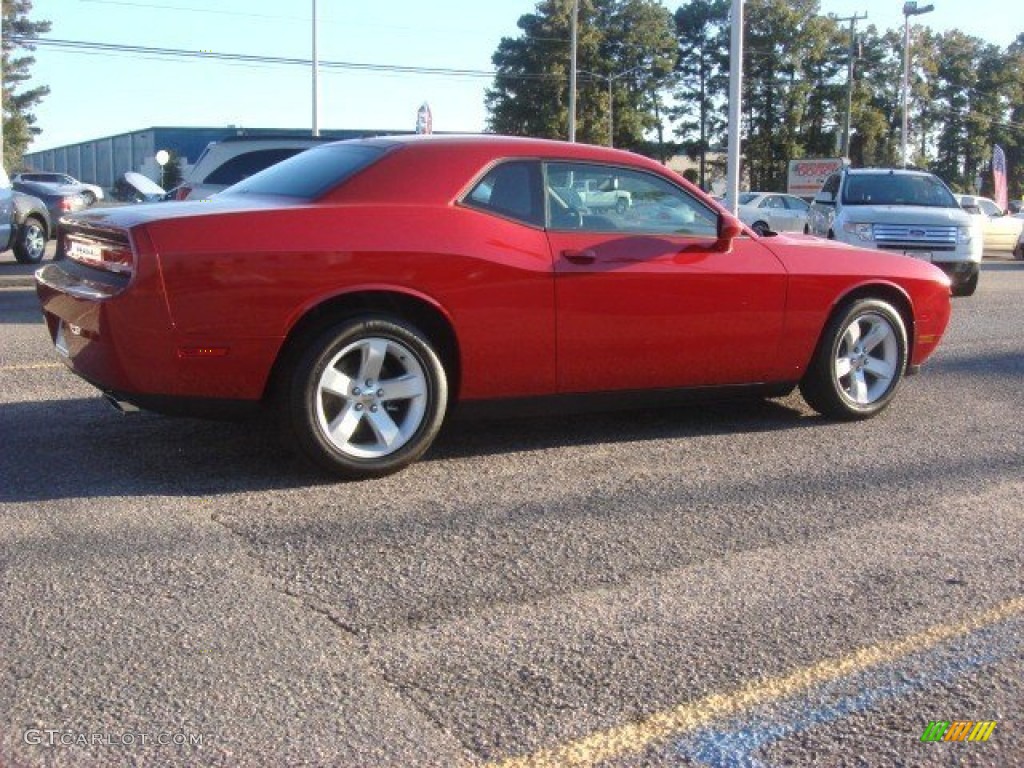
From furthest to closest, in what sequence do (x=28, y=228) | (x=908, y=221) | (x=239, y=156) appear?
(x=28, y=228) < (x=908, y=221) < (x=239, y=156)

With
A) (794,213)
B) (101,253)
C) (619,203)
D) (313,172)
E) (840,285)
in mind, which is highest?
(794,213)

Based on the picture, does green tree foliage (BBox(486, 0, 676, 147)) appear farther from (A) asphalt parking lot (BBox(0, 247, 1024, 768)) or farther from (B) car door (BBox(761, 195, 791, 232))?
(A) asphalt parking lot (BBox(0, 247, 1024, 768))

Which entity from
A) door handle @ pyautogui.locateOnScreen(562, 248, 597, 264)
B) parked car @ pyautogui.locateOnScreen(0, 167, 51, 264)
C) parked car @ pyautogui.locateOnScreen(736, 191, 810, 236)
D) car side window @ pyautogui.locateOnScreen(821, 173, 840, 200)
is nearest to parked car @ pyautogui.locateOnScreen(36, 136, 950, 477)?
door handle @ pyautogui.locateOnScreen(562, 248, 597, 264)

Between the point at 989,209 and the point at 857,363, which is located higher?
the point at 989,209

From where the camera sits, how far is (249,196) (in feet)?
17.6

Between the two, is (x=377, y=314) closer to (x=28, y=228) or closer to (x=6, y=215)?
(x=6, y=215)

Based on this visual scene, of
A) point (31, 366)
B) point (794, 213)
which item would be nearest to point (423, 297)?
point (31, 366)

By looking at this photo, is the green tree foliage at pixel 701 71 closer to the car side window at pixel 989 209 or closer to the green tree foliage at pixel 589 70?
the green tree foliage at pixel 589 70

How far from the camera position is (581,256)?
5277 millimetres

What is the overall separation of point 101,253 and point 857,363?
4026 mm

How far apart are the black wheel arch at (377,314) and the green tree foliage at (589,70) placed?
53.5m

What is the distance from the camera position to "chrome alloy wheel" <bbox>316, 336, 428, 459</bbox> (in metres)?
4.82

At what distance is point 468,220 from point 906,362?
2.93 metres

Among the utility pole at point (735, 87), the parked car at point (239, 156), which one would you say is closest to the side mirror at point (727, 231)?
the parked car at point (239, 156)
